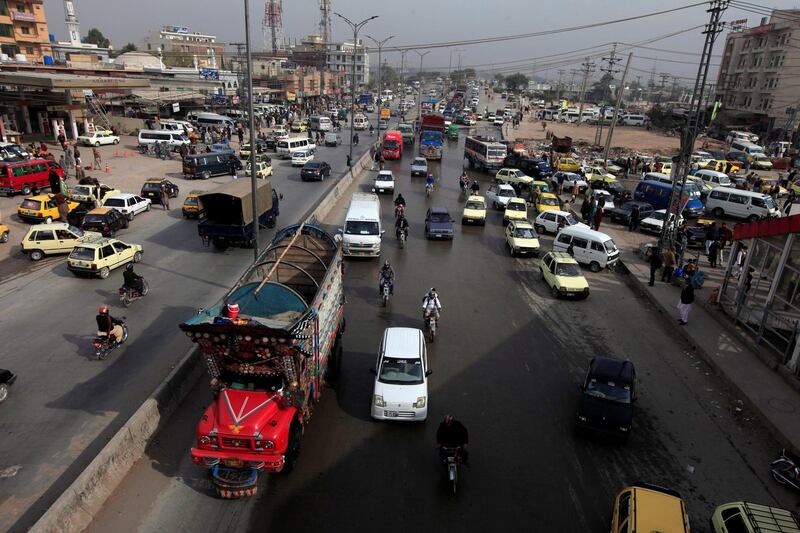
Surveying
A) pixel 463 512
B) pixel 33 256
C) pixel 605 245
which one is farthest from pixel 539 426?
pixel 33 256

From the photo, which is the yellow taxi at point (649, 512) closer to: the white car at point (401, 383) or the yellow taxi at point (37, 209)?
the white car at point (401, 383)

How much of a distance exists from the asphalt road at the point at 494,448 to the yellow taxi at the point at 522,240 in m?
6.14

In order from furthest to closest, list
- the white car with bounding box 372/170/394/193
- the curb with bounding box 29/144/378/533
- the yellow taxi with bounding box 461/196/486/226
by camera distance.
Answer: the white car with bounding box 372/170/394/193 → the yellow taxi with bounding box 461/196/486/226 → the curb with bounding box 29/144/378/533

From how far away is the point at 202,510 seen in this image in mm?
8906

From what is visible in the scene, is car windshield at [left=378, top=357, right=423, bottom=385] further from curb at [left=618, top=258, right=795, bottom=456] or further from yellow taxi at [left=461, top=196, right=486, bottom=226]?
yellow taxi at [left=461, top=196, right=486, bottom=226]

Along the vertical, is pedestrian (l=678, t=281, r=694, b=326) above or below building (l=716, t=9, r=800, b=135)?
below

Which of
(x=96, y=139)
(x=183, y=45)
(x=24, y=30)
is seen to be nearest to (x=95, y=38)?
(x=183, y=45)

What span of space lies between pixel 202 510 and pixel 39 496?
119 inches

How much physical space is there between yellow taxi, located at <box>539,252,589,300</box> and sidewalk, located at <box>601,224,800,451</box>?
2.98m

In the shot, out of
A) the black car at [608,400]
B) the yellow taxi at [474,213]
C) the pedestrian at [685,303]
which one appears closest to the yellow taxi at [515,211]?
the yellow taxi at [474,213]

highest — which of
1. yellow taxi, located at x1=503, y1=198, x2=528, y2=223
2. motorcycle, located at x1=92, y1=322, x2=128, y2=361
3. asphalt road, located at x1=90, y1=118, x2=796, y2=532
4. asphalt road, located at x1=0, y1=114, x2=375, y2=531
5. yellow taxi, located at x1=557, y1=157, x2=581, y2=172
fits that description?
yellow taxi, located at x1=557, y1=157, x2=581, y2=172

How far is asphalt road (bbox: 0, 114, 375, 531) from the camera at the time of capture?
9828 millimetres

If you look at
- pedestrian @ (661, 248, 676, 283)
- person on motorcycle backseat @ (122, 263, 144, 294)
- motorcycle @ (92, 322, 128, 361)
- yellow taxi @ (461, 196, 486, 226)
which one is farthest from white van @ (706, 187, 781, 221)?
motorcycle @ (92, 322, 128, 361)

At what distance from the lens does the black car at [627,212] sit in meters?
30.7
